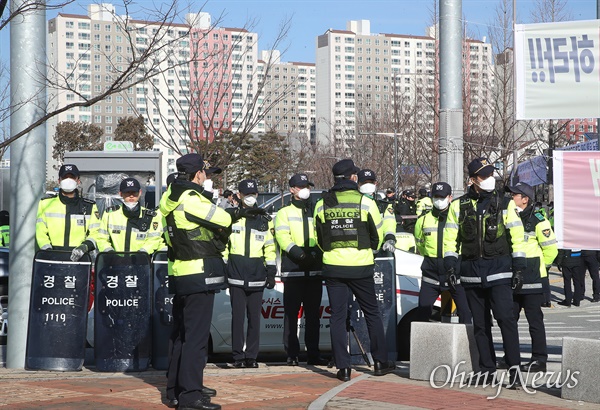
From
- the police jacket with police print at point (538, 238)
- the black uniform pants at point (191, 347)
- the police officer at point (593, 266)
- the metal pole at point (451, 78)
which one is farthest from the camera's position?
the police officer at point (593, 266)

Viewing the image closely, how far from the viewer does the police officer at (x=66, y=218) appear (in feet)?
35.1

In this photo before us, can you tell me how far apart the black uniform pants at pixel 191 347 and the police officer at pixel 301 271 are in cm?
264

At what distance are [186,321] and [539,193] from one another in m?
35.2

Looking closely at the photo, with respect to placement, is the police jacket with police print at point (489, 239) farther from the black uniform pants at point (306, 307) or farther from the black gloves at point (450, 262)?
the black uniform pants at point (306, 307)

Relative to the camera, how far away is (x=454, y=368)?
30.1 ft

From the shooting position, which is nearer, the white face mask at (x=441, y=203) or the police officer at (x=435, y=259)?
the police officer at (x=435, y=259)

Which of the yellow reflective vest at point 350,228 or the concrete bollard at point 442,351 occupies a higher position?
the yellow reflective vest at point 350,228

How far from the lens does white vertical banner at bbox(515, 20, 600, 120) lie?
9172mm

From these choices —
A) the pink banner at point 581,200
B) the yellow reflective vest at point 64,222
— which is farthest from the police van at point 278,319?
the pink banner at point 581,200

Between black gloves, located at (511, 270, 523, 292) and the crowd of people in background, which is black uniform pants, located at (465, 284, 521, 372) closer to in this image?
the crowd of people in background

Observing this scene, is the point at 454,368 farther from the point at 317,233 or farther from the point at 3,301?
the point at 3,301

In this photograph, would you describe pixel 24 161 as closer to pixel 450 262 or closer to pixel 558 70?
pixel 450 262

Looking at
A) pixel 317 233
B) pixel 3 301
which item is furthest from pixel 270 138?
pixel 317 233

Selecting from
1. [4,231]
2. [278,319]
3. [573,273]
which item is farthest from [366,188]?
[573,273]
